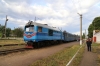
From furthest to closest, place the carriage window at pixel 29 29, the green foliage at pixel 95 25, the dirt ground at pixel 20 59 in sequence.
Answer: the green foliage at pixel 95 25
the carriage window at pixel 29 29
the dirt ground at pixel 20 59

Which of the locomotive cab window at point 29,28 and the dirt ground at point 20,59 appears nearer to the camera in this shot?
the dirt ground at point 20,59

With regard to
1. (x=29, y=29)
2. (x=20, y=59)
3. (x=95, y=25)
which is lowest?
(x=20, y=59)

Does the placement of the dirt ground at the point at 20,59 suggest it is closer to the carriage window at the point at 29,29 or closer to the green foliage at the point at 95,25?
the carriage window at the point at 29,29

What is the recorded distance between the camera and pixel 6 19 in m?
58.7

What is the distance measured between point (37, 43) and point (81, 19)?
15.3m

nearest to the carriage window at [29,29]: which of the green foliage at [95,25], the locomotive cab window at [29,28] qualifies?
the locomotive cab window at [29,28]

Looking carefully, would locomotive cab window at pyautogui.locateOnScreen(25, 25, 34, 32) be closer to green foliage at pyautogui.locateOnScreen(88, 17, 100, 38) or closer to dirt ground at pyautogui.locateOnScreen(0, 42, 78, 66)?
dirt ground at pyautogui.locateOnScreen(0, 42, 78, 66)

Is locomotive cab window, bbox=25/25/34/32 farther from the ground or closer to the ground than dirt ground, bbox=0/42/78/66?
farther from the ground

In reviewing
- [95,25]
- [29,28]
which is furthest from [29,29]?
[95,25]

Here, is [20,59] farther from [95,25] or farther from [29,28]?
[95,25]

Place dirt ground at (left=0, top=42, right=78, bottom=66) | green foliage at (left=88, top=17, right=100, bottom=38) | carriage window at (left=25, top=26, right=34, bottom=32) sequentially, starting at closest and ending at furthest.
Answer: dirt ground at (left=0, top=42, right=78, bottom=66)
carriage window at (left=25, top=26, right=34, bottom=32)
green foliage at (left=88, top=17, right=100, bottom=38)

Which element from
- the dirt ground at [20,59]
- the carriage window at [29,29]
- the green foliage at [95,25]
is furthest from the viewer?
the green foliage at [95,25]

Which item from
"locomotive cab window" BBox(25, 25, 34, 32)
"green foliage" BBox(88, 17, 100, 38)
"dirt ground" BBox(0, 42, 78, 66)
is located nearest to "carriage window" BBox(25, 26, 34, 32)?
"locomotive cab window" BBox(25, 25, 34, 32)

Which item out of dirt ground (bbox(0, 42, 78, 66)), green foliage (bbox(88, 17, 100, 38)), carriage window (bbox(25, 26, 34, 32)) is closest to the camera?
dirt ground (bbox(0, 42, 78, 66))
